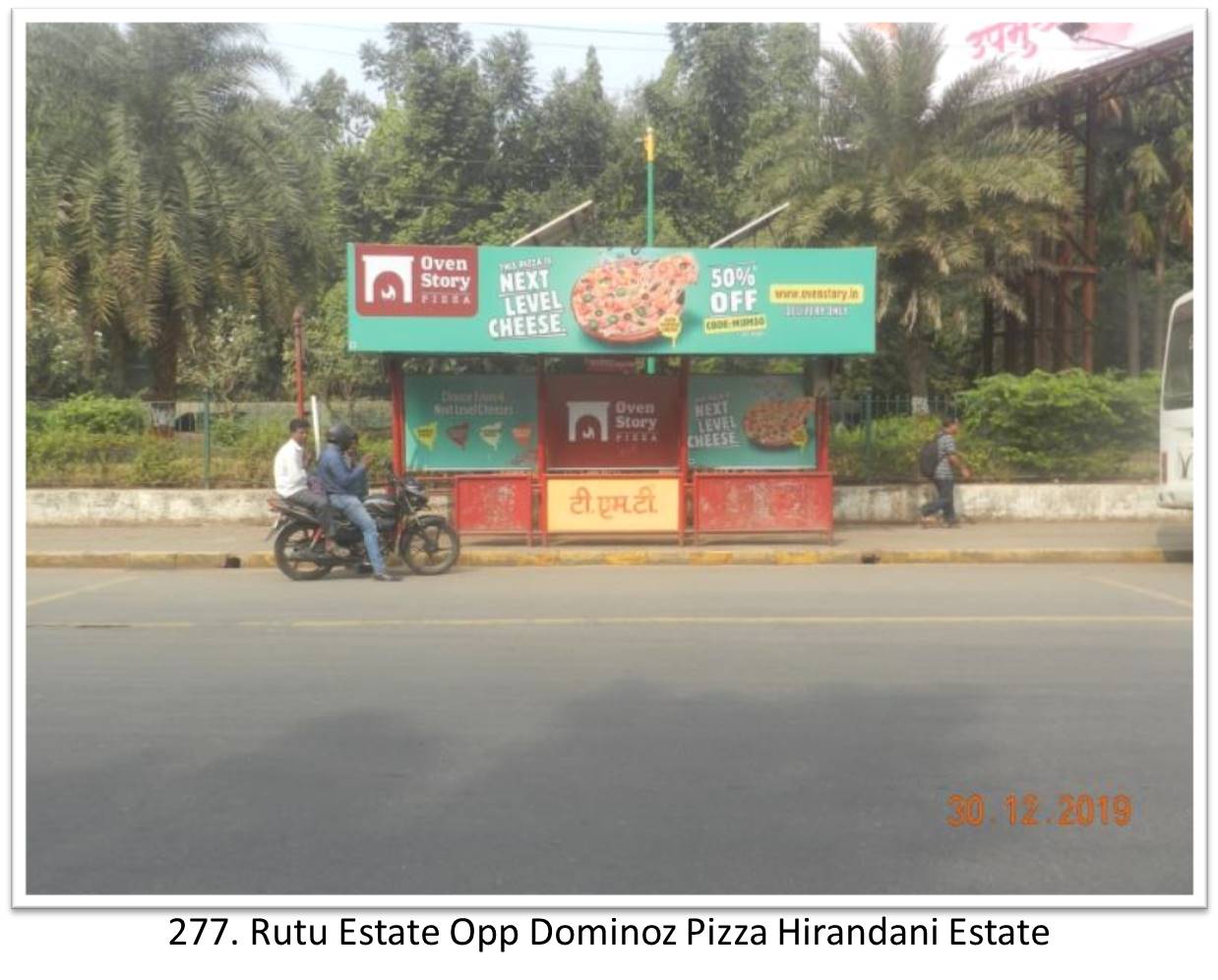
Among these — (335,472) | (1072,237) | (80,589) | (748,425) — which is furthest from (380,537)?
(1072,237)

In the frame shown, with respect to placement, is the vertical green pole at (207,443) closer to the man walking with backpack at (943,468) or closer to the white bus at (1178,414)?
the man walking with backpack at (943,468)

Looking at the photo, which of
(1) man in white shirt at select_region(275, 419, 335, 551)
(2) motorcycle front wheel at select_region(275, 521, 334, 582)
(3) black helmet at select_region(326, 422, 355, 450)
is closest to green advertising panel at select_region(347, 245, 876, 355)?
(3) black helmet at select_region(326, 422, 355, 450)

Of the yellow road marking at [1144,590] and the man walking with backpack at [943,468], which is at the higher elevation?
the man walking with backpack at [943,468]

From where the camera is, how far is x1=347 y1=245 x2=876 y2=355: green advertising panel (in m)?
14.0

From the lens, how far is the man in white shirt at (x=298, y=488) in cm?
1198

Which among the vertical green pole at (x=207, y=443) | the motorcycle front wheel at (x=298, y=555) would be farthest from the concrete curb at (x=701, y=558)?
the vertical green pole at (x=207, y=443)

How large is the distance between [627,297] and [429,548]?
3996 mm

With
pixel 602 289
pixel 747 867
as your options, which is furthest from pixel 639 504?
pixel 747 867

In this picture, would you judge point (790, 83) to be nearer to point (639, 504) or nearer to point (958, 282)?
point (958, 282)

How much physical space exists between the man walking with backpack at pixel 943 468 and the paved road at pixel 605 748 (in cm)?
664

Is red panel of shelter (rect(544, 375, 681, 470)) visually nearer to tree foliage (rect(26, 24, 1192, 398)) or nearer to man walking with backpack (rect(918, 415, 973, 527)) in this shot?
tree foliage (rect(26, 24, 1192, 398))

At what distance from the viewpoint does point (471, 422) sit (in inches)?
609

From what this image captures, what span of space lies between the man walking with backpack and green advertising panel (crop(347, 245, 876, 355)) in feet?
9.49

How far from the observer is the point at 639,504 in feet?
47.2
